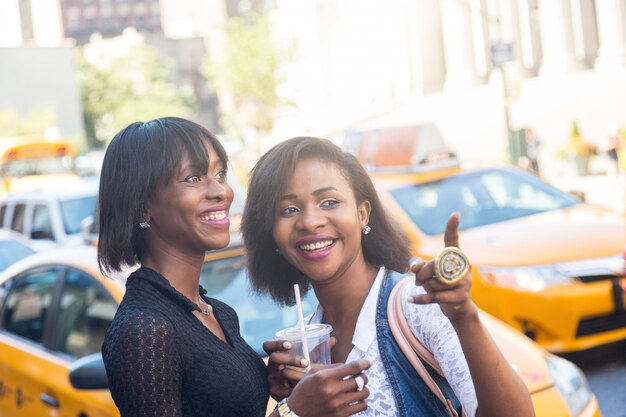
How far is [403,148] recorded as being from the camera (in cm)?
955

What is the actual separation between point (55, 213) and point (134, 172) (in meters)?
9.52

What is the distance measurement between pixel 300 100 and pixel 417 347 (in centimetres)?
5373

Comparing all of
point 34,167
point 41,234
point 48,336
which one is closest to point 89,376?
point 48,336

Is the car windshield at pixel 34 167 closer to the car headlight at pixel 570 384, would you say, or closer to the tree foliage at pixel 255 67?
the car headlight at pixel 570 384

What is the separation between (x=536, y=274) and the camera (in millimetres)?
6387

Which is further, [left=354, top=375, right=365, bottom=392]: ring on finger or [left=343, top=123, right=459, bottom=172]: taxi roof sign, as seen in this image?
[left=343, top=123, right=459, bottom=172]: taxi roof sign

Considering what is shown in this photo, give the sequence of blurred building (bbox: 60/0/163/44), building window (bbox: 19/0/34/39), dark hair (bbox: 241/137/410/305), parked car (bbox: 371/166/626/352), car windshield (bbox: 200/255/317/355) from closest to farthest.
→ dark hair (bbox: 241/137/410/305) < car windshield (bbox: 200/255/317/355) < parked car (bbox: 371/166/626/352) < building window (bbox: 19/0/34/39) < blurred building (bbox: 60/0/163/44)

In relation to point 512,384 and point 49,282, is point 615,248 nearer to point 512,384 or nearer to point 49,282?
point 49,282

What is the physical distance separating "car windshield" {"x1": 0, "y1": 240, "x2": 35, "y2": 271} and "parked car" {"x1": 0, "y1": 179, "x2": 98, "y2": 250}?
1.95m

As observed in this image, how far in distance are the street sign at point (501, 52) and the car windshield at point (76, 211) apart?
359 inches

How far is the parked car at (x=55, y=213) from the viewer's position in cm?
1120

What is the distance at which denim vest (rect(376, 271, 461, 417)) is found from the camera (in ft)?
7.18

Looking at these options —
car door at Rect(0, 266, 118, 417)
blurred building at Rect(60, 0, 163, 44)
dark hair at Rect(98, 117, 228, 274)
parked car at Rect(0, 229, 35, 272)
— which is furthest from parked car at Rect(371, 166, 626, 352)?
blurred building at Rect(60, 0, 163, 44)

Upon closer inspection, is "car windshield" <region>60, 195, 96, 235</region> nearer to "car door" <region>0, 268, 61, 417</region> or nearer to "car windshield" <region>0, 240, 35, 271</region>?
"car windshield" <region>0, 240, 35, 271</region>
